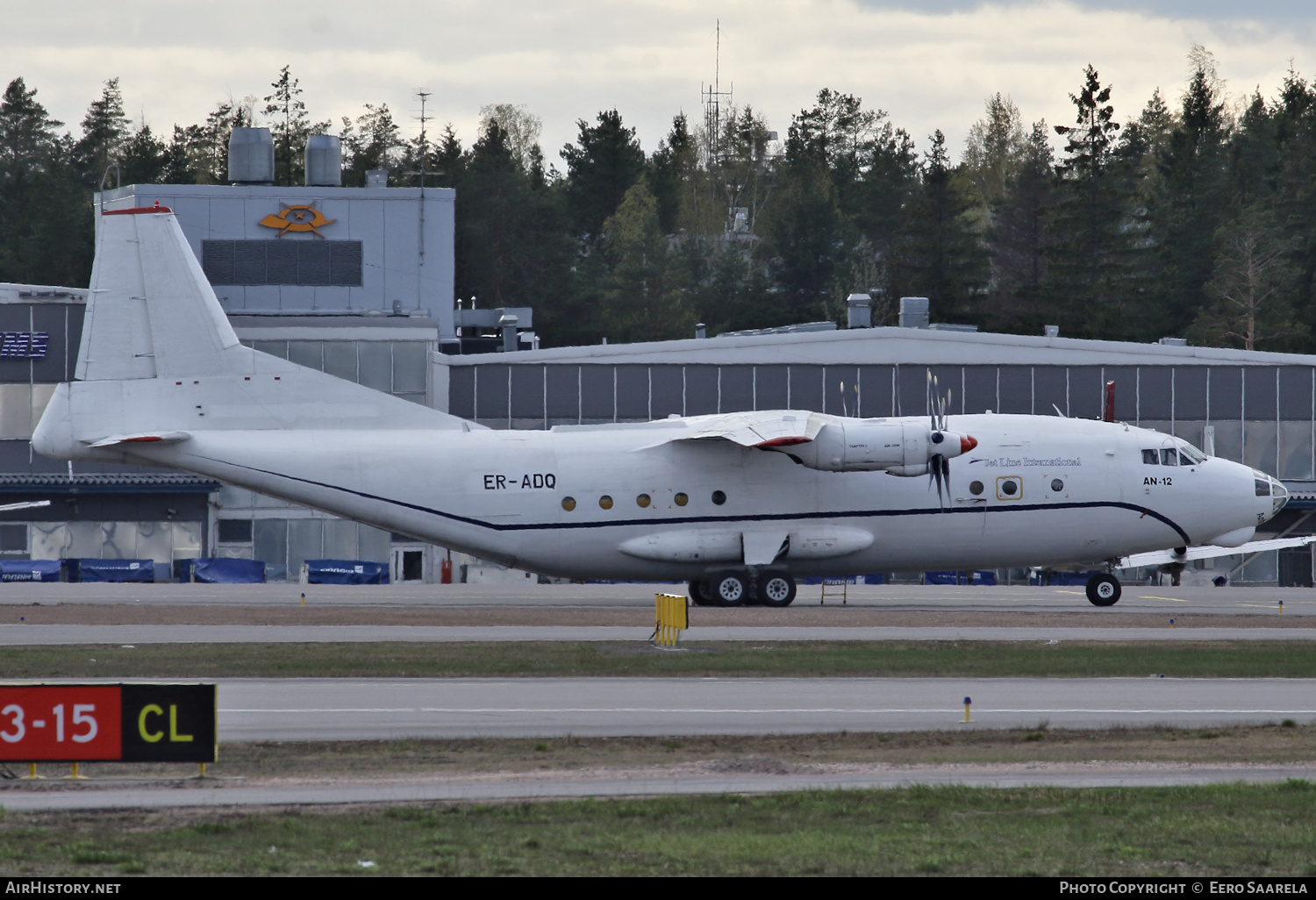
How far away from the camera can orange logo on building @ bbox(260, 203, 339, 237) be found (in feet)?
231

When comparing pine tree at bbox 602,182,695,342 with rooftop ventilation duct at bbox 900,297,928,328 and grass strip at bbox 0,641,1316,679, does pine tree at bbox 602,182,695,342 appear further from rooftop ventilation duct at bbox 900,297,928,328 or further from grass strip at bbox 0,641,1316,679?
grass strip at bbox 0,641,1316,679

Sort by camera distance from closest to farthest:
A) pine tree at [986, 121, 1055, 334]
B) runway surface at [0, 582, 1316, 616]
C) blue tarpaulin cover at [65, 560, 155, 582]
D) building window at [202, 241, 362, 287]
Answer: runway surface at [0, 582, 1316, 616]
blue tarpaulin cover at [65, 560, 155, 582]
building window at [202, 241, 362, 287]
pine tree at [986, 121, 1055, 334]

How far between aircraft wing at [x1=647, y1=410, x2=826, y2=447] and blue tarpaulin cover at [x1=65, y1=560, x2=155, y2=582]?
103 ft

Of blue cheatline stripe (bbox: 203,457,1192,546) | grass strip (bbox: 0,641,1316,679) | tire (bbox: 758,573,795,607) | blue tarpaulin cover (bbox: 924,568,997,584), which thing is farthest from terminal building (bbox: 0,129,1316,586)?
grass strip (bbox: 0,641,1316,679)

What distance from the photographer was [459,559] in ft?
201

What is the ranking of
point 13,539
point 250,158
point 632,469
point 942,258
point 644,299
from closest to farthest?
1. point 632,469
2. point 13,539
3. point 250,158
4. point 942,258
5. point 644,299

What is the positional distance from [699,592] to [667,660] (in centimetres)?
1316

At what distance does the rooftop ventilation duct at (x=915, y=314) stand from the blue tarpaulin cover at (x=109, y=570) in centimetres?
3608

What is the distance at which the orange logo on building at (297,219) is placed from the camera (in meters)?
70.4

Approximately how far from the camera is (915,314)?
6881 centimetres

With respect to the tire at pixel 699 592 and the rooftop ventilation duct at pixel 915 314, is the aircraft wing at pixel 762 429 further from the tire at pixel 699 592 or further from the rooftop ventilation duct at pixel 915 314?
the rooftop ventilation duct at pixel 915 314

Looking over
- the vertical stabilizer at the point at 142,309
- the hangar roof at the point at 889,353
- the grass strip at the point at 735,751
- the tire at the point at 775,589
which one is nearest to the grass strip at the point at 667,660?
the grass strip at the point at 735,751

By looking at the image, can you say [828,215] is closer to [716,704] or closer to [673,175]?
[673,175]

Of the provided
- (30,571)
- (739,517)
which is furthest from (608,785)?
(30,571)
